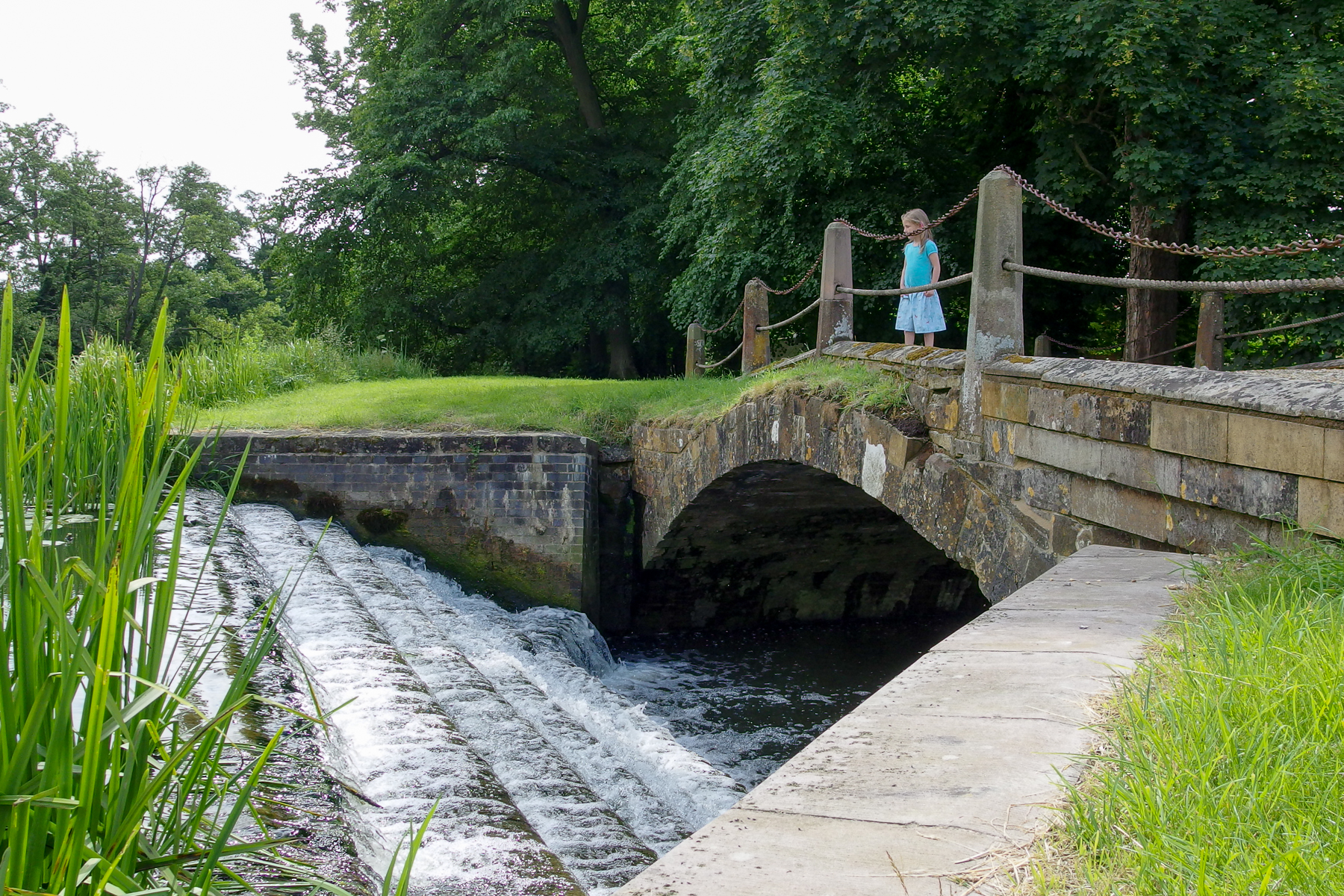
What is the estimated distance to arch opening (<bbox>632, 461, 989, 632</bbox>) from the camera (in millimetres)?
9672

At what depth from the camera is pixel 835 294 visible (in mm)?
7910

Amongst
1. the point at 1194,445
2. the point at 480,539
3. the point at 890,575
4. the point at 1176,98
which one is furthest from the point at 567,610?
the point at 1176,98

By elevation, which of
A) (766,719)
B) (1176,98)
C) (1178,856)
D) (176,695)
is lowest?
(766,719)

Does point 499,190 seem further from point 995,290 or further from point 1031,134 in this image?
point 995,290

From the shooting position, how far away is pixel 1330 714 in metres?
1.83

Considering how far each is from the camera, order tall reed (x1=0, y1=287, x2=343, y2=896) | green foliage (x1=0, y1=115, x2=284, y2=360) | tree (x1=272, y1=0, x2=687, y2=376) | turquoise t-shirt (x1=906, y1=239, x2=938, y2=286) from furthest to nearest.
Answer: green foliage (x1=0, y1=115, x2=284, y2=360) < tree (x1=272, y1=0, x2=687, y2=376) < turquoise t-shirt (x1=906, y1=239, x2=938, y2=286) < tall reed (x1=0, y1=287, x2=343, y2=896)

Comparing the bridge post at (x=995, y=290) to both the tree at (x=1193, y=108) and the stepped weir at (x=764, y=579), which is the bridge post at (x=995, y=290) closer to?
the stepped weir at (x=764, y=579)

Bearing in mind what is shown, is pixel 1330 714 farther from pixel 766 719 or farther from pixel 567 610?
pixel 567 610

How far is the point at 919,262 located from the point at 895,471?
2.28 metres

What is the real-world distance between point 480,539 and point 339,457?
152 cm

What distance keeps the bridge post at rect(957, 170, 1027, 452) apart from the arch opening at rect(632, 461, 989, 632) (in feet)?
12.5

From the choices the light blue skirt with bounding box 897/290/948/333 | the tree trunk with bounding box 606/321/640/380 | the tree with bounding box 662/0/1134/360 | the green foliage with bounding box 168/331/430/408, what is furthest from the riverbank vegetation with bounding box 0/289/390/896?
the tree trunk with bounding box 606/321/640/380

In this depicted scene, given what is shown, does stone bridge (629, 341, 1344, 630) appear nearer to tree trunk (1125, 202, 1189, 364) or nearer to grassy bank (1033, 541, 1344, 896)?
grassy bank (1033, 541, 1344, 896)

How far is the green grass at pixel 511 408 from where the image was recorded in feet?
31.2
